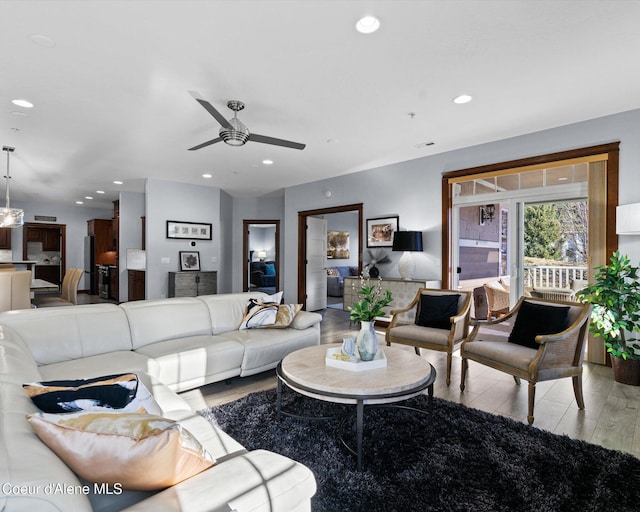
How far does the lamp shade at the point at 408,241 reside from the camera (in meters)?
4.92

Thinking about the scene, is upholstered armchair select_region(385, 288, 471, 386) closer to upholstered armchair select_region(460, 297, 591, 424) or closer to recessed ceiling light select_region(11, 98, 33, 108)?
upholstered armchair select_region(460, 297, 591, 424)

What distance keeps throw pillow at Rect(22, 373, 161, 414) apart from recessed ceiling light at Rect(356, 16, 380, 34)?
7.63ft

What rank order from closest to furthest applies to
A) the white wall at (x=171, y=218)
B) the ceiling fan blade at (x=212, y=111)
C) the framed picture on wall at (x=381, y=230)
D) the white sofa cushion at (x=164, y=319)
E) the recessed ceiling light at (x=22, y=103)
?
the ceiling fan blade at (x=212, y=111) → the white sofa cushion at (x=164, y=319) → the recessed ceiling light at (x=22, y=103) → the framed picture on wall at (x=381, y=230) → the white wall at (x=171, y=218)

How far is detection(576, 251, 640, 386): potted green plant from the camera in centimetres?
315

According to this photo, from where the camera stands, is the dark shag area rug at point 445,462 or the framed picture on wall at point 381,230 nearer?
the dark shag area rug at point 445,462

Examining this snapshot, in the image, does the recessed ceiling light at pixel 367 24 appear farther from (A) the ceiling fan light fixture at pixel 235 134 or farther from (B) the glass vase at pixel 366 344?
(B) the glass vase at pixel 366 344

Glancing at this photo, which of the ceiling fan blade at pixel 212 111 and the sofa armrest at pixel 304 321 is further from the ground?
the ceiling fan blade at pixel 212 111

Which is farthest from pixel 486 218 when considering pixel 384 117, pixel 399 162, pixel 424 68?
pixel 424 68

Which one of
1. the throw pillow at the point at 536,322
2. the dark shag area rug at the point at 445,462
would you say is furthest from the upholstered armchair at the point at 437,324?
the dark shag area rug at the point at 445,462

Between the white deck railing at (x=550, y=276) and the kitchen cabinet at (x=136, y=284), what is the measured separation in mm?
6612

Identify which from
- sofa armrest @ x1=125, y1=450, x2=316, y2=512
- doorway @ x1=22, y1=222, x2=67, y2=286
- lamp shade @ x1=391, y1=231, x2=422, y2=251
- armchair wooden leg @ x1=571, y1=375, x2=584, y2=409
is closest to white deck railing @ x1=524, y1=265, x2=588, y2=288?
lamp shade @ x1=391, y1=231, x2=422, y2=251

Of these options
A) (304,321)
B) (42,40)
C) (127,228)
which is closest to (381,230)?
(304,321)

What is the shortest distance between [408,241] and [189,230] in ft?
14.4

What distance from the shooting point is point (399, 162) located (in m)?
5.40
